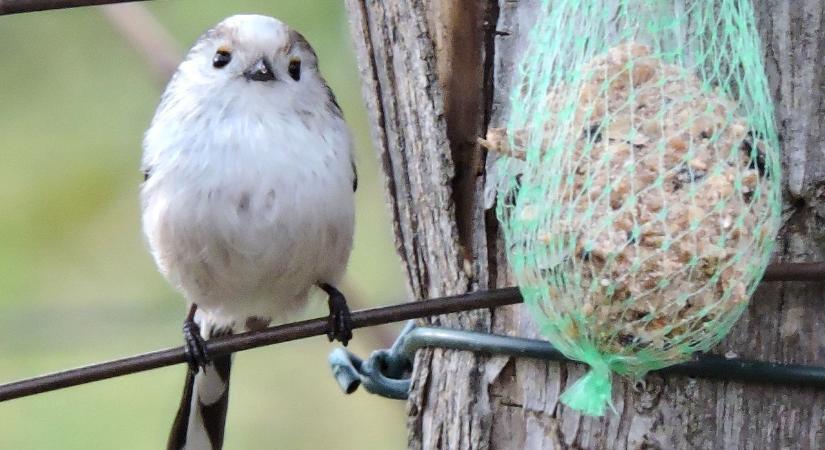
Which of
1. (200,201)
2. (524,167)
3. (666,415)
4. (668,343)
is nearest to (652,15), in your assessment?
(524,167)

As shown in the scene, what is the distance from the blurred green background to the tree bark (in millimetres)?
1390

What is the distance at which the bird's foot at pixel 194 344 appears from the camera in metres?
2.25

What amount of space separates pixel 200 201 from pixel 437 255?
1.63ft

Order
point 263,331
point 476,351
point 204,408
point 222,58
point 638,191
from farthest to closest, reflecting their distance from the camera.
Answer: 1. point 204,408
2. point 222,58
3. point 476,351
4. point 263,331
5. point 638,191

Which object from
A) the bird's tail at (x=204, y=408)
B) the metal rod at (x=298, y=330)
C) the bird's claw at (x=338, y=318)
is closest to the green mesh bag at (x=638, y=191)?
the metal rod at (x=298, y=330)

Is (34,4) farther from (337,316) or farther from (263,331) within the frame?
(337,316)

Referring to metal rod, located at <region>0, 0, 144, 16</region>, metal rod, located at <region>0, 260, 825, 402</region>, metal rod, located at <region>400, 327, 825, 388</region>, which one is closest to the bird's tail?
metal rod, located at <region>400, 327, 825, 388</region>

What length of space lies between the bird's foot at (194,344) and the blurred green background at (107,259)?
101 centimetres

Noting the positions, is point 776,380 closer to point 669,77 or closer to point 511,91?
point 669,77

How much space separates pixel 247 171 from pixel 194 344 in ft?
1.39

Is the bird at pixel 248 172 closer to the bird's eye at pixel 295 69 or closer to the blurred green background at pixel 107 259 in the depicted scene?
the bird's eye at pixel 295 69

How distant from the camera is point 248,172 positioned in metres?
2.28

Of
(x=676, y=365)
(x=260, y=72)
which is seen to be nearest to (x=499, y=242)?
(x=676, y=365)

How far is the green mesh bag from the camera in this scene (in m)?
1.55
